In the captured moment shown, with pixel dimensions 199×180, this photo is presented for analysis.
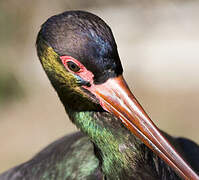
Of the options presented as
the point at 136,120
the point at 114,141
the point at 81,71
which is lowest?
the point at 114,141

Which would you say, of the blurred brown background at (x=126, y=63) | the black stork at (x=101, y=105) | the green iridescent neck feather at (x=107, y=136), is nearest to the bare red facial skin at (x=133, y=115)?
the black stork at (x=101, y=105)

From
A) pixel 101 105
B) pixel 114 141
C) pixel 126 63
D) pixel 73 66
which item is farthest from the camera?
pixel 126 63

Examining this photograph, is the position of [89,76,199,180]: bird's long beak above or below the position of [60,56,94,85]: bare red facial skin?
below

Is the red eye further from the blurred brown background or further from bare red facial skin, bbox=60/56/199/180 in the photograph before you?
the blurred brown background

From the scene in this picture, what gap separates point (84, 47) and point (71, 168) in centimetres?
78

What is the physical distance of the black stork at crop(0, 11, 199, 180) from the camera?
7.33ft

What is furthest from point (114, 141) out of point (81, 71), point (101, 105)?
point (81, 71)

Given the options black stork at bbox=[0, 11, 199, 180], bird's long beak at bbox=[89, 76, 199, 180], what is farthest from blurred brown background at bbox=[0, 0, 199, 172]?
bird's long beak at bbox=[89, 76, 199, 180]

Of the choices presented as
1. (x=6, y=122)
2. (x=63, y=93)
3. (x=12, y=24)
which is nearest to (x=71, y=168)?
(x=63, y=93)

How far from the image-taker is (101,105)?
2396 millimetres

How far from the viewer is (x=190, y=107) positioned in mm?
5723

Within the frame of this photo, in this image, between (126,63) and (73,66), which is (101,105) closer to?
(73,66)

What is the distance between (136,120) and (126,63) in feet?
12.9

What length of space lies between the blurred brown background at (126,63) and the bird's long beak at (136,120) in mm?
3155
